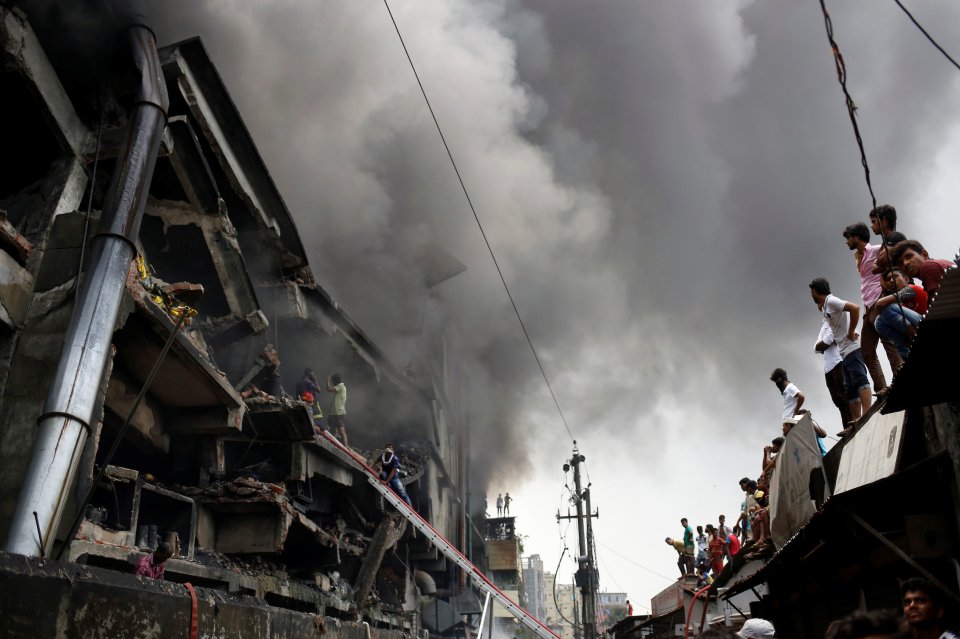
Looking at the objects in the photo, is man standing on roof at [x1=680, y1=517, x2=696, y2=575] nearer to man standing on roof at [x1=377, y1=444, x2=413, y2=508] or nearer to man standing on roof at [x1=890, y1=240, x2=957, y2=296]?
man standing on roof at [x1=377, y1=444, x2=413, y2=508]

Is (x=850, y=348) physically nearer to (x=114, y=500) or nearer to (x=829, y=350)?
(x=829, y=350)

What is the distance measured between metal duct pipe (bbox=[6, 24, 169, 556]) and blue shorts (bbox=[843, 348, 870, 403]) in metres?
7.50

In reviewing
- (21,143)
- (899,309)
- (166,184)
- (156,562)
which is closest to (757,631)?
(899,309)

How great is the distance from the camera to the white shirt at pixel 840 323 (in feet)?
21.6

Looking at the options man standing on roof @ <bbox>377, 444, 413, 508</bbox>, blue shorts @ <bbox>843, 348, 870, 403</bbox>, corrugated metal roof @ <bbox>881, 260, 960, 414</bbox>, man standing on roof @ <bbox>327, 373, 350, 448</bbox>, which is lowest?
corrugated metal roof @ <bbox>881, 260, 960, 414</bbox>

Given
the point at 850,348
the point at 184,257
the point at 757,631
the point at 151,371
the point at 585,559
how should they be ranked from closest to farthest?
the point at 757,631
the point at 850,348
the point at 151,371
the point at 184,257
the point at 585,559

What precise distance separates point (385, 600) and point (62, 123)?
42.2 feet

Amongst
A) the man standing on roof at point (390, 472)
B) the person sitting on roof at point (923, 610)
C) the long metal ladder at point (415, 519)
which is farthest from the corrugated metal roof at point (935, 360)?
the man standing on roof at point (390, 472)

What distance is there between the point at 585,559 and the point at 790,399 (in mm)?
15654

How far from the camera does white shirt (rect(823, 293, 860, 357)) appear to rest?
6594mm

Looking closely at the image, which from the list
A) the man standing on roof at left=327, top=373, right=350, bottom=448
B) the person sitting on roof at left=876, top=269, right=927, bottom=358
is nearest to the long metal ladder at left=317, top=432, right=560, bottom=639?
the man standing on roof at left=327, top=373, right=350, bottom=448

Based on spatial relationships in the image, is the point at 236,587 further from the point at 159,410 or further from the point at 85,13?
the point at 85,13

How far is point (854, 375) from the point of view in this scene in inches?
260

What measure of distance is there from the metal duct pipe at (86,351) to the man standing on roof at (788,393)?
7.86m
